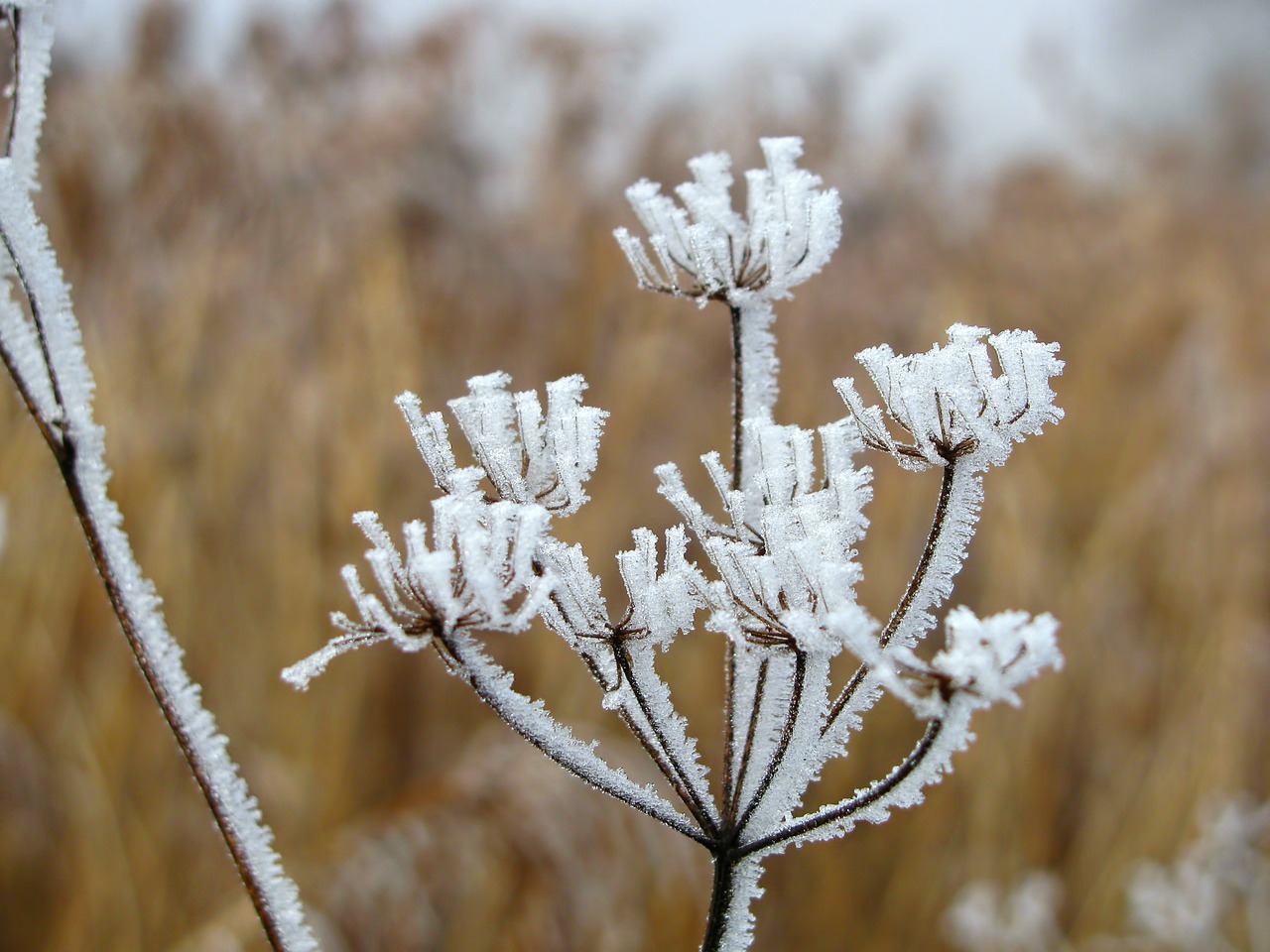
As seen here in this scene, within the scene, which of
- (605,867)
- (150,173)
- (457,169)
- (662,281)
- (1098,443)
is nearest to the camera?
(662,281)

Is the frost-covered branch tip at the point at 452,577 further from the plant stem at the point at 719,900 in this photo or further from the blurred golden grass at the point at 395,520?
the blurred golden grass at the point at 395,520

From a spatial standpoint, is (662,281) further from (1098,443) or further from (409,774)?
(1098,443)

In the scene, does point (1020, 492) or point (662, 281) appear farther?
point (1020, 492)

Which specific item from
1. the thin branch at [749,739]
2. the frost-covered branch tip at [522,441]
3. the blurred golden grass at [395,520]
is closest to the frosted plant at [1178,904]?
the blurred golden grass at [395,520]

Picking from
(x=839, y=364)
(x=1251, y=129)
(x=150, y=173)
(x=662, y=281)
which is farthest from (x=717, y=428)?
(x=1251, y=129)

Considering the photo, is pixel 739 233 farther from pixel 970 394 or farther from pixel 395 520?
pixel 395 520

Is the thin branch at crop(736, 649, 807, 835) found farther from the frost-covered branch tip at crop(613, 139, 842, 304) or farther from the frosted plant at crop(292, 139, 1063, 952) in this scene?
the frost-covered branch tip at crop(613, 139, 842, 304)
